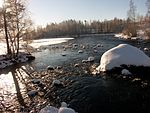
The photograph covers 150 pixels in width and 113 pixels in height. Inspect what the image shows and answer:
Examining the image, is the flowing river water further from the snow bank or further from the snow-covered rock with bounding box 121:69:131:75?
the snow bank

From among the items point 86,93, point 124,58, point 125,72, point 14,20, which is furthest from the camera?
point 14,20

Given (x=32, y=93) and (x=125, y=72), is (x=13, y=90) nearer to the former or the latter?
(x=32, y=93)

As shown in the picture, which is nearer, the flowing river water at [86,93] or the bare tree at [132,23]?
the flowing river water at [86,93]

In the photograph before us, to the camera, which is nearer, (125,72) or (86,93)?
(86,93)

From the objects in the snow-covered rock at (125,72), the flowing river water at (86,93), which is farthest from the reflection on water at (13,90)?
the snow-covered rock at (125,72)

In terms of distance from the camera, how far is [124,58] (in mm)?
25406

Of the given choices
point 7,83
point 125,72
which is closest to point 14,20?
point 7,83

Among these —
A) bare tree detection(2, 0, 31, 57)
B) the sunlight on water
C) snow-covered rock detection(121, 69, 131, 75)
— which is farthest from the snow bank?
bare tree detection(2, 0, 31, 57)

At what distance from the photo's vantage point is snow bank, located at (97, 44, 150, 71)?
25.0 m

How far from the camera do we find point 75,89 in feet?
66.0

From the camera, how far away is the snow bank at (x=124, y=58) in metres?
25.0

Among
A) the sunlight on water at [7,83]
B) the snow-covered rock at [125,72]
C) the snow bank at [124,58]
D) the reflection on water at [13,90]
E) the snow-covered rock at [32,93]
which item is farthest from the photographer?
the snow bank at [124,58]

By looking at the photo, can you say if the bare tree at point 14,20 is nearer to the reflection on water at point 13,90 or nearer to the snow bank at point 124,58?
the reflection on water at point 13,90

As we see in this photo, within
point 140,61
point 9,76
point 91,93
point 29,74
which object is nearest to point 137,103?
point 91,93
